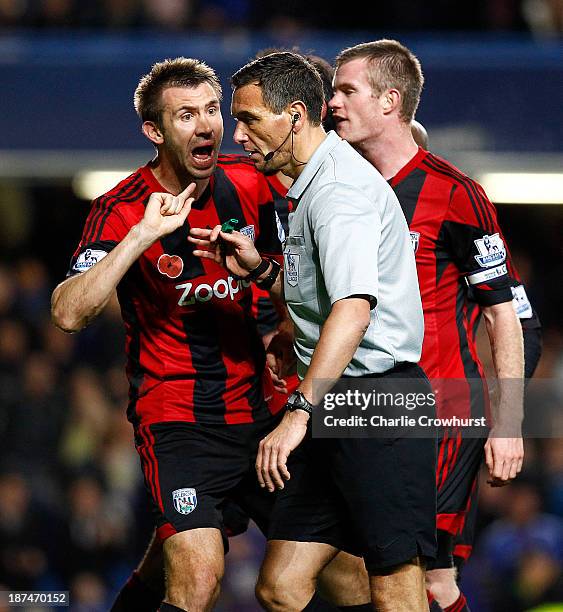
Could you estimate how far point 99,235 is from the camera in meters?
4.62

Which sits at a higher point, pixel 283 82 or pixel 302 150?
pixel 283 82

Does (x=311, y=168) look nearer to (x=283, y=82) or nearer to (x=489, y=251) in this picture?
(x=283, y=82)

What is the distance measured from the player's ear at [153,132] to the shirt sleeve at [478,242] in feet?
3.59

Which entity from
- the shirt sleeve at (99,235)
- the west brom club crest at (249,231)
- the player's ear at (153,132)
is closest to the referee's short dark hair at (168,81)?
the player's ear at (153,132)

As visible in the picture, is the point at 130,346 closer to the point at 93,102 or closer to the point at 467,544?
the point at 467,544

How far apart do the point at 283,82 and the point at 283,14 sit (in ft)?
21.3

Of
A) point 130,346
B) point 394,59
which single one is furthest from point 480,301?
point 130,346

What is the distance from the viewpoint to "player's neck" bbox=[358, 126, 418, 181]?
491 centimetres

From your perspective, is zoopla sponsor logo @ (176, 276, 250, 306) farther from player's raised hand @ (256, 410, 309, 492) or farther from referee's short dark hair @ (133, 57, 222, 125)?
player's raised hand @ (256, 410, 309, 492)

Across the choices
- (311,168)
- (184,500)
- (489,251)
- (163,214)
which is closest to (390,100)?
(489,251)

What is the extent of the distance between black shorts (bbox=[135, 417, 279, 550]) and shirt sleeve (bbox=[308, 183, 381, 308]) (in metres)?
1.11

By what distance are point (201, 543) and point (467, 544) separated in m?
1.22

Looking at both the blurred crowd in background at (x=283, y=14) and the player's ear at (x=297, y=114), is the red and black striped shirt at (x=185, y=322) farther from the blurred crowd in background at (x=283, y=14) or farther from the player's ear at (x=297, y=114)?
the blurred crowd in background at (x=283, y=14)

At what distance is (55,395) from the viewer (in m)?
9.73
